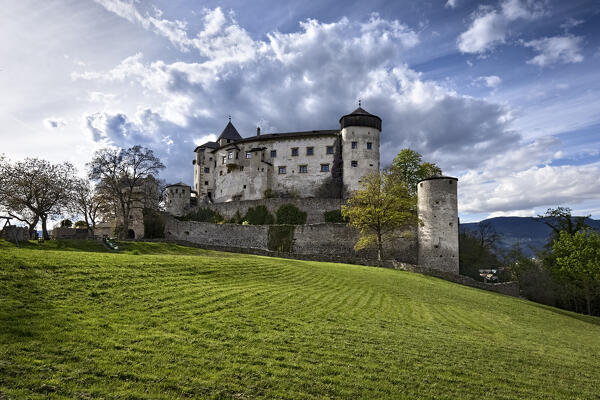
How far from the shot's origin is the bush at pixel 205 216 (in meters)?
53.2

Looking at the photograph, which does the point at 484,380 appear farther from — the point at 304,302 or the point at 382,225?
the point at 382,225

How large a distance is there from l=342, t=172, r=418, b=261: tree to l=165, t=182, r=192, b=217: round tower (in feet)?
107

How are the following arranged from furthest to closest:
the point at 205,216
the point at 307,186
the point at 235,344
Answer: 1. the point at 307,186
2. the point at 205,216
3. the point at 235,344

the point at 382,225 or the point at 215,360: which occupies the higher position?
the point at 382,225

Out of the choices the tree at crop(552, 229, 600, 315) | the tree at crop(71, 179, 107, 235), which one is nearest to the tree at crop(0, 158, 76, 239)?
the tree at crop(71, 179, 107, 235)

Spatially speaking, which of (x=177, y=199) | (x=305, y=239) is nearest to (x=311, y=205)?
(x=305, y=239)

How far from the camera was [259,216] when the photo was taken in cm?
4994

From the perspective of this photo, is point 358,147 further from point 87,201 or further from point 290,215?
point 87,201

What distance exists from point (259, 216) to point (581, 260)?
37.5 metres

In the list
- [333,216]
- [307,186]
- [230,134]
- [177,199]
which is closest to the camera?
[333,216]

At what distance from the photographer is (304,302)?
1342 centimetres

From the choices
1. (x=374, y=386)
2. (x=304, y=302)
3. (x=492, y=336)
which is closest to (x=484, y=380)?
(x=374, y=386)

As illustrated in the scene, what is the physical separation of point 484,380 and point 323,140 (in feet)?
170

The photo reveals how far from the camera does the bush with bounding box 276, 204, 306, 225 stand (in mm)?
48625
